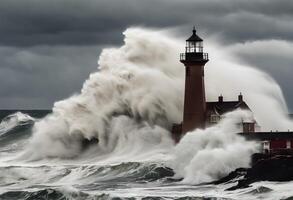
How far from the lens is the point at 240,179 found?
2670cm

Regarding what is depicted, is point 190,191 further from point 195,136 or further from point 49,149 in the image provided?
point 49,149

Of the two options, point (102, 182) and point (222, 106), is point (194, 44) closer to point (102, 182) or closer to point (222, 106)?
point (222, 106)

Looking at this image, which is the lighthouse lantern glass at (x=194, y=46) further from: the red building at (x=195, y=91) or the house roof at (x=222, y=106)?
the house roof at (x=222, y=106)

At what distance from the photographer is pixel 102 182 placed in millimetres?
28875

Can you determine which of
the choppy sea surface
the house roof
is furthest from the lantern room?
the choppy sea surface

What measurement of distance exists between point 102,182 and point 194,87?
527cm

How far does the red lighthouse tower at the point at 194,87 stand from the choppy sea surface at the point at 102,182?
1.81 m

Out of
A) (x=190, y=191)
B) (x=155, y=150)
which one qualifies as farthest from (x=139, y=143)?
(x=190, y=191)

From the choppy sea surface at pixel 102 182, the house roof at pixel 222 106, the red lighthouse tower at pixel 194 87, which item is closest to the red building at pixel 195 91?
the red lighthouse tower at pixel 194 87

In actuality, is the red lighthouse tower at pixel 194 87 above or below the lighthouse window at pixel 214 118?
above

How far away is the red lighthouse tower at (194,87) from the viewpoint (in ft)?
105

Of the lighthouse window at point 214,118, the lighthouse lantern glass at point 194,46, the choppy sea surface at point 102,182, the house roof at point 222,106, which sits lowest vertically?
the choppy sea surface at point 102,182

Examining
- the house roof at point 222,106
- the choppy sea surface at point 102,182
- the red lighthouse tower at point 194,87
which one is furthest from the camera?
the house roof at point 222,106

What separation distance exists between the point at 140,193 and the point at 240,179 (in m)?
3.07
